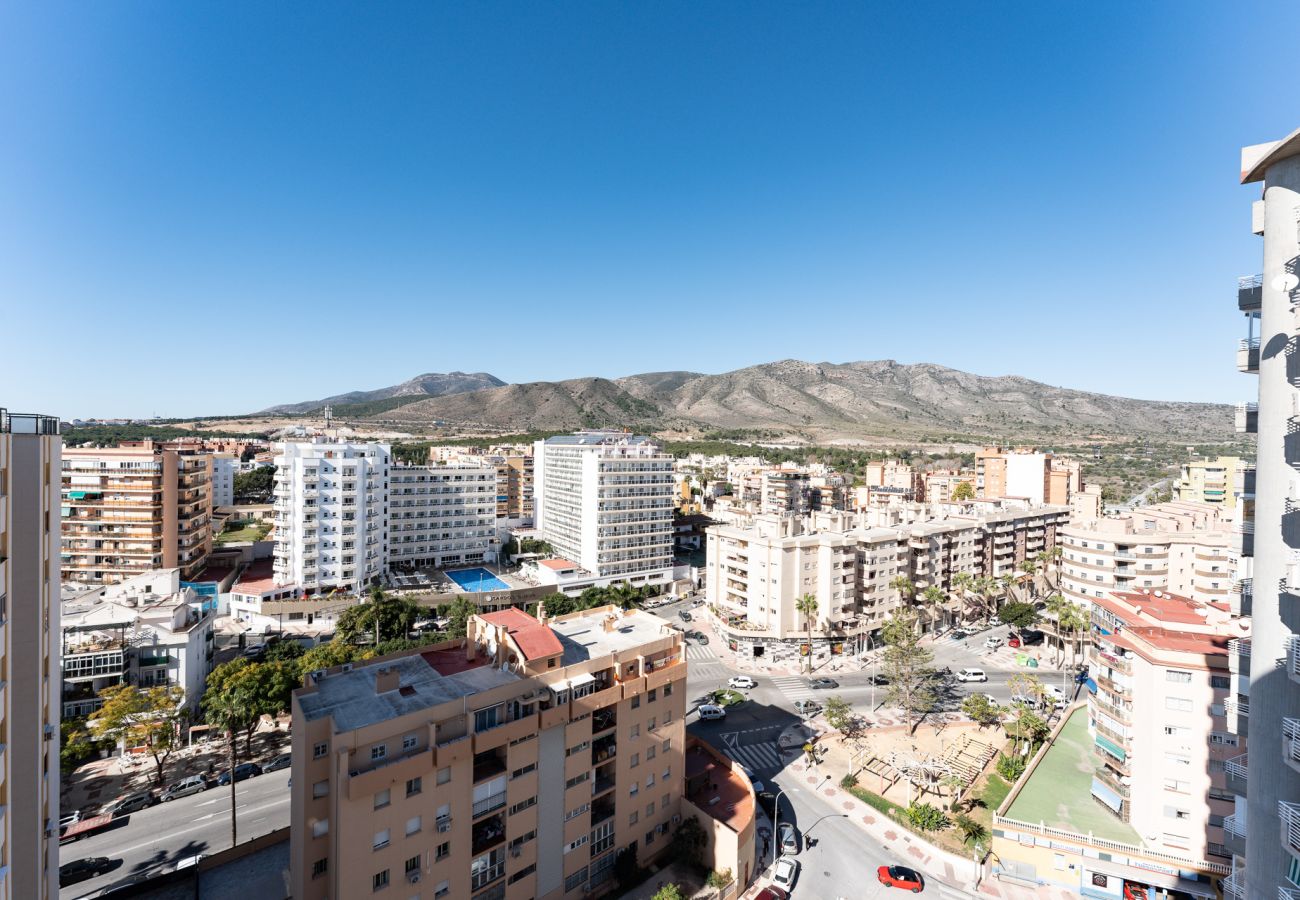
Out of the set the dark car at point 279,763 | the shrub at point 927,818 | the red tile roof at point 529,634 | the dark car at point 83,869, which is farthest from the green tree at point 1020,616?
the dark car at point 83,869

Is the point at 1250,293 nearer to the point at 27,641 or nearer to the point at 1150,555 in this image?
the point at 27,641

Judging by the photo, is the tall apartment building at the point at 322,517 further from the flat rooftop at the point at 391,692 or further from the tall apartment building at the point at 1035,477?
the tall apartment building at the point at 1035,477

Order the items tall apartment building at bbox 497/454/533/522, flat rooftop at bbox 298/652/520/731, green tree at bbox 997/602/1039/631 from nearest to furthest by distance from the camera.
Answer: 1. flat rooftop at bbox 298/652/520/731
2. green tree at bbox 997/602/1039/631
3. tall apartment building at bbox 497/454/533/522

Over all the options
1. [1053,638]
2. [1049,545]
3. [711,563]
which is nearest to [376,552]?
[711,563]

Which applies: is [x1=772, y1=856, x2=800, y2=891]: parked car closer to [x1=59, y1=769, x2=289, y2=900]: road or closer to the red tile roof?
the red tile roof

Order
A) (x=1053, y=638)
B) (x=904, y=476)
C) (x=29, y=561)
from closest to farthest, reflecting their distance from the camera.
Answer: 1. (x=29, y=561)
2. (x=1053, y=638)
3. (x=904, y=476)

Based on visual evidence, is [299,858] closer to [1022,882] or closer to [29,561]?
[29,561]

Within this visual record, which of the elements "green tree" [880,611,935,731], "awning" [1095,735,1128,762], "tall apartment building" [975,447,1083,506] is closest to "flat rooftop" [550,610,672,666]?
"green tree" [880,611,935,731]
